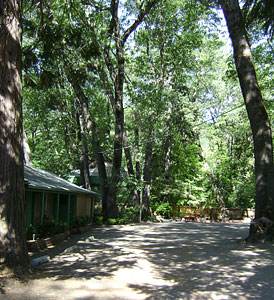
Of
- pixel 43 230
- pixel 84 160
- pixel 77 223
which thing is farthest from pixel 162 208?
pixel 43 230

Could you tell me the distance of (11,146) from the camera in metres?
6.47

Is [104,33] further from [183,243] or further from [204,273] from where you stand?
[204,273]

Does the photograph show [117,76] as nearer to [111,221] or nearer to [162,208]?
[111,221]

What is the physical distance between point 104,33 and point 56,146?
15.0 m

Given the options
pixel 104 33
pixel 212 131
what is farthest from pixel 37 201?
pixel 212 131

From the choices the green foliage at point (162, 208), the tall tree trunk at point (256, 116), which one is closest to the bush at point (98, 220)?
the green foliage at point (162, 208)

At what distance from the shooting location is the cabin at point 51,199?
1213 cm

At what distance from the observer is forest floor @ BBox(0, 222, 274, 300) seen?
5.21 m

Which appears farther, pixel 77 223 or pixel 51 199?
pixel 77 223

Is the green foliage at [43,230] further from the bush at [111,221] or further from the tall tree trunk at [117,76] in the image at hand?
the tall tree trunk at [117,76]

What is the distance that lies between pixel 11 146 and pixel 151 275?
396cm

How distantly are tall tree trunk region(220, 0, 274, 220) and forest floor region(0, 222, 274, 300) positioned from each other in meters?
1.58

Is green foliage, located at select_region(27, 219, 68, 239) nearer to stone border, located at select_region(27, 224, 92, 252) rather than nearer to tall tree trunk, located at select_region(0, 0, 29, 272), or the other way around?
stone border, located at select_region(27, 224, 92, 252)

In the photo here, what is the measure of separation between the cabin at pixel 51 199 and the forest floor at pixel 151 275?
9.00ft
